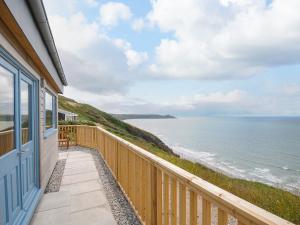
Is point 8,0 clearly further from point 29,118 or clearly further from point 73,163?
point 73,163

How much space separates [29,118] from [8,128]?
1.28m

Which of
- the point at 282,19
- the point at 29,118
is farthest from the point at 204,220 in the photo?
the point at 282,19

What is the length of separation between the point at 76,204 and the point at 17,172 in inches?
50.5

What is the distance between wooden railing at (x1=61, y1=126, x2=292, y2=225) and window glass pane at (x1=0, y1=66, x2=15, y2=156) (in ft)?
5.34

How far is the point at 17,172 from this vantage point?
10.6 ft

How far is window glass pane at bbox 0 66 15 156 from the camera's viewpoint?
8.62 feet

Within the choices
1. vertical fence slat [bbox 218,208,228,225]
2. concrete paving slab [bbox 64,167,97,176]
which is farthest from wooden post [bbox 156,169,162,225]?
concrete paving slab [bbox 64,167,97,176]

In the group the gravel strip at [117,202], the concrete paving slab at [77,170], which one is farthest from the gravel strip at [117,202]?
the concrete paving slab at [77,170]

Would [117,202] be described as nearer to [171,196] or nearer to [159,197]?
[159,197]

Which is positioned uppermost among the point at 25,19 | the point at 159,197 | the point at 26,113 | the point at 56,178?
the point at 25,19

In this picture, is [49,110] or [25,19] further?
[49,110]

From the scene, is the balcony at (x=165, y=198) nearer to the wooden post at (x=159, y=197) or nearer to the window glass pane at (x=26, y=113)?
the wooden post at (x=159, y=197)

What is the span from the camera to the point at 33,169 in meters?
4.27

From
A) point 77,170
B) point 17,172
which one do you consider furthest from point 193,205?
point 77,170
